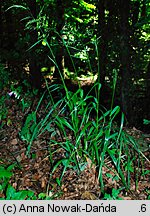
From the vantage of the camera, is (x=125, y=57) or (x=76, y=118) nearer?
(x=76, y=118)

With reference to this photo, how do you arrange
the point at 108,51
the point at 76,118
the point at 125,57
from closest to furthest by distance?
the point at 76,118 < the point at 125,57 < the point at 108,51

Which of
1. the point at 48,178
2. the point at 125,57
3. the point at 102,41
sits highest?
the point at 102,41

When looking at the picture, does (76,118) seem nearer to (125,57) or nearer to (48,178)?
(48,178)

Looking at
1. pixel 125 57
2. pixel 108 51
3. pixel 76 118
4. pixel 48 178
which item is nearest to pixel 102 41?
pixel 108 51

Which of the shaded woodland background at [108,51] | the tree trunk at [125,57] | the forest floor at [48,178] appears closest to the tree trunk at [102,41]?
the shaded woodland background at [108,51]

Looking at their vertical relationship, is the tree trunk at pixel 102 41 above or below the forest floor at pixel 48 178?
above

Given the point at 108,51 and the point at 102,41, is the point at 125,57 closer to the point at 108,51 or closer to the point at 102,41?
the point at 108,51

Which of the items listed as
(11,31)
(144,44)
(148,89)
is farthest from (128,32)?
(11,31)

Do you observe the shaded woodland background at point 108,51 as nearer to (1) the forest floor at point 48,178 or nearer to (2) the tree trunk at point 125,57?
(2) the tree trunk at point 125,57

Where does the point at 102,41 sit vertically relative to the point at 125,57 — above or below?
above

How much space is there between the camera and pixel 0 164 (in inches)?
98.7

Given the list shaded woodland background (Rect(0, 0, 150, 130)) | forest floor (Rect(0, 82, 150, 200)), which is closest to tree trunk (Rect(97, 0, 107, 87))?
shaded woodland background (Rect(0, 0, 150, 130))

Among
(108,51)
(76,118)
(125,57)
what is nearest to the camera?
(76,118)

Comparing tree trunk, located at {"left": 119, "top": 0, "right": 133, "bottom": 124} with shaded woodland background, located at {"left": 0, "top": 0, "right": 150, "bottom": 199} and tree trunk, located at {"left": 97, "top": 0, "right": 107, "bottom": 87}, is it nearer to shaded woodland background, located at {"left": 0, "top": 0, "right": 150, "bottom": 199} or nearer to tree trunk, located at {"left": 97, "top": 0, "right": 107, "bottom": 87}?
shaded woodland background, located at {"left": 0, "top": 0, "right": 150, "bottom": 199}
